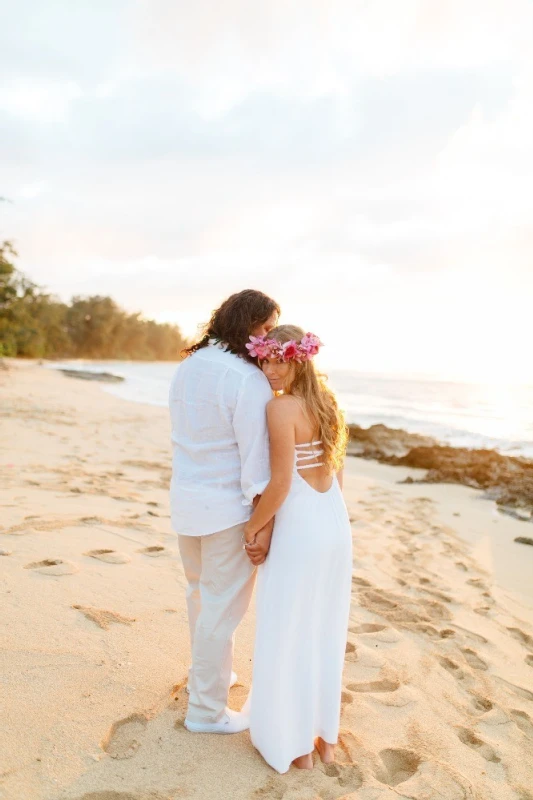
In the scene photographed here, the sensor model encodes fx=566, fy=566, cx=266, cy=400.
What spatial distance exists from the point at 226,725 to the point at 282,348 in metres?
1.85

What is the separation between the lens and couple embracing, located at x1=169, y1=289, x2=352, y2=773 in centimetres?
255

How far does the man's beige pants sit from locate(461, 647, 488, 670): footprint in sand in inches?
71.8

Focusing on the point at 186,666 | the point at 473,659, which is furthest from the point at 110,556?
the point at 473,659

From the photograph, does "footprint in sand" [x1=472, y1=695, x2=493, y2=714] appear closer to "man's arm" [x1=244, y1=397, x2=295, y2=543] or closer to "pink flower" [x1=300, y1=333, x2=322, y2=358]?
"man's arm" [x1=244, y1=397, x2=295, y2=543]

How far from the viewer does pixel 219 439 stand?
8.61 ft

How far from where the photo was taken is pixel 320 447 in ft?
8.84

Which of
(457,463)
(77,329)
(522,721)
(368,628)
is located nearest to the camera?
(522,721)

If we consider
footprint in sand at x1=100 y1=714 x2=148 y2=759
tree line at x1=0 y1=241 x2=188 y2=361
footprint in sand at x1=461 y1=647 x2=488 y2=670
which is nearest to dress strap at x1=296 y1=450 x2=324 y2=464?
footprint in sand at x1=100 y1=714 x2=148 y2=759

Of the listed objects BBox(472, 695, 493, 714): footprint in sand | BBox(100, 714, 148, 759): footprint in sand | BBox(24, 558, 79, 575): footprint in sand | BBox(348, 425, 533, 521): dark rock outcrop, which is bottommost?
BBox(472, 695, 493, 714): footprint in sand

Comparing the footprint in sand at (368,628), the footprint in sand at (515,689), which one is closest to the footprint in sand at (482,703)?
the footprint in sand at (515,689)

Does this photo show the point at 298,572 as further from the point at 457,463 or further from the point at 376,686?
the point at 457,463

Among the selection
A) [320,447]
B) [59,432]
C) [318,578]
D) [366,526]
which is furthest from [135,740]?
[59,432]

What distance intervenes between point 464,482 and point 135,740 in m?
7.90

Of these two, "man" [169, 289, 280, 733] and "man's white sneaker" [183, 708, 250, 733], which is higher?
"man" [169, 289, 280, 733]
